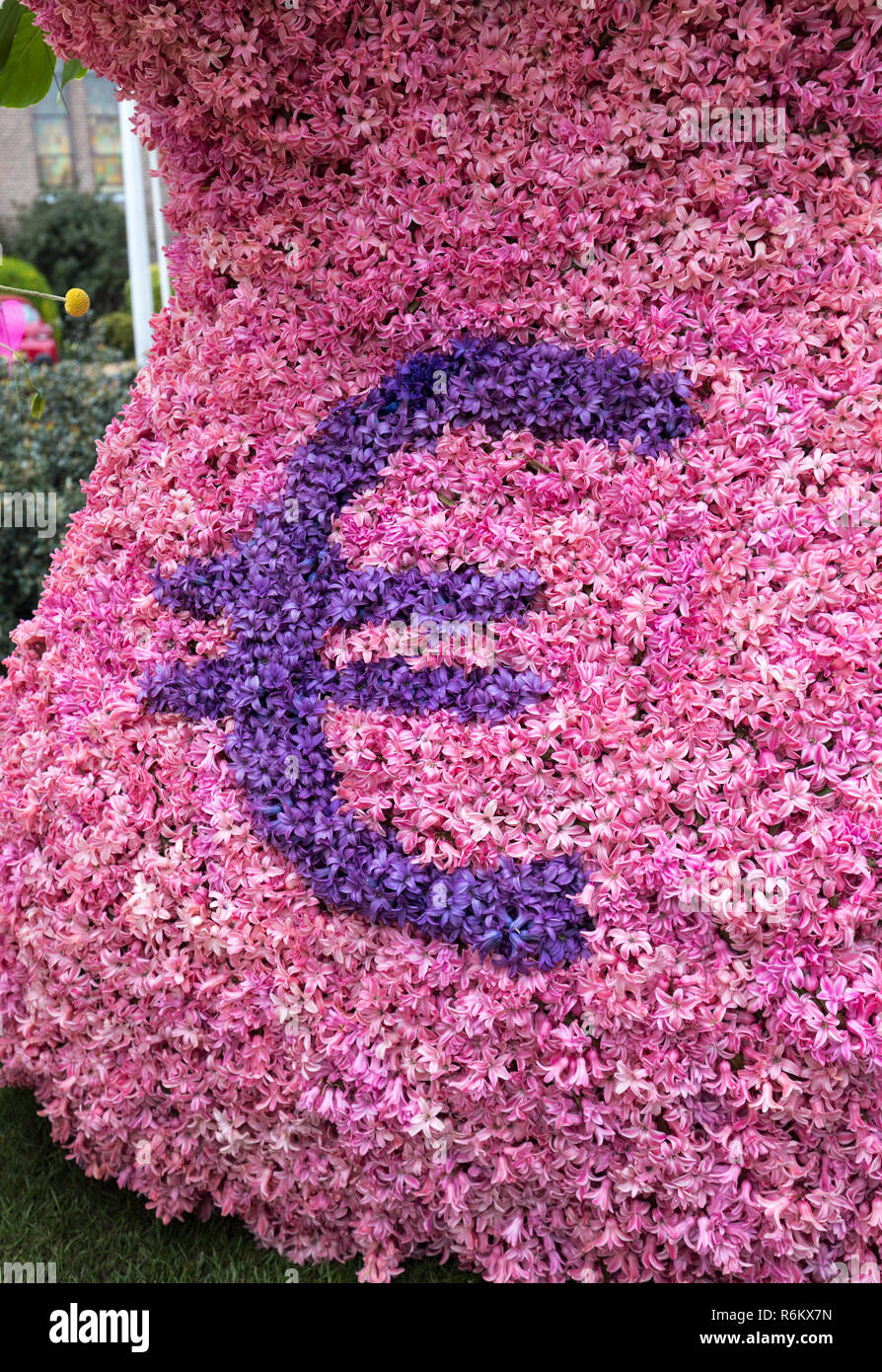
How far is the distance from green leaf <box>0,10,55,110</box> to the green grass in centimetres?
255

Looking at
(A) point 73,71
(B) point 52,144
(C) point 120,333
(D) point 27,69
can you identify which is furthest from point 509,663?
(B) point 52,144

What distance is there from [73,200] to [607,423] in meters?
22.3

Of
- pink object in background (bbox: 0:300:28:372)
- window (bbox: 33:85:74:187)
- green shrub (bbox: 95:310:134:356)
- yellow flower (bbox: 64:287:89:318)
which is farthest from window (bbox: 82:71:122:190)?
yellow flower (bbox: 64:287:89:318)

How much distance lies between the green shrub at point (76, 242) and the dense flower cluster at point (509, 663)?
19636mm

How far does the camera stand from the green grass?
228cm

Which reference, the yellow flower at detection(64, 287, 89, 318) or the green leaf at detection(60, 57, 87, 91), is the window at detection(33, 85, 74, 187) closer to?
the green leaf at detection(60, 57, 87, 91)

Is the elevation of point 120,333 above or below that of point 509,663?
below

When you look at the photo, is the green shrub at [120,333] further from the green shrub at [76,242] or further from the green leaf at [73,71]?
the green leaf at [73,71]

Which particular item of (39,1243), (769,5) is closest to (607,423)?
(769,5)

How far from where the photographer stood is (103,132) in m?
27.7

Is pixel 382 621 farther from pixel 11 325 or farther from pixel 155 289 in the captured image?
pixel 155 289

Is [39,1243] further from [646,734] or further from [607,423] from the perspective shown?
[607,423]

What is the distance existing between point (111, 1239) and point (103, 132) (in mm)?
29796

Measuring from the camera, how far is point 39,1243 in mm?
2420
